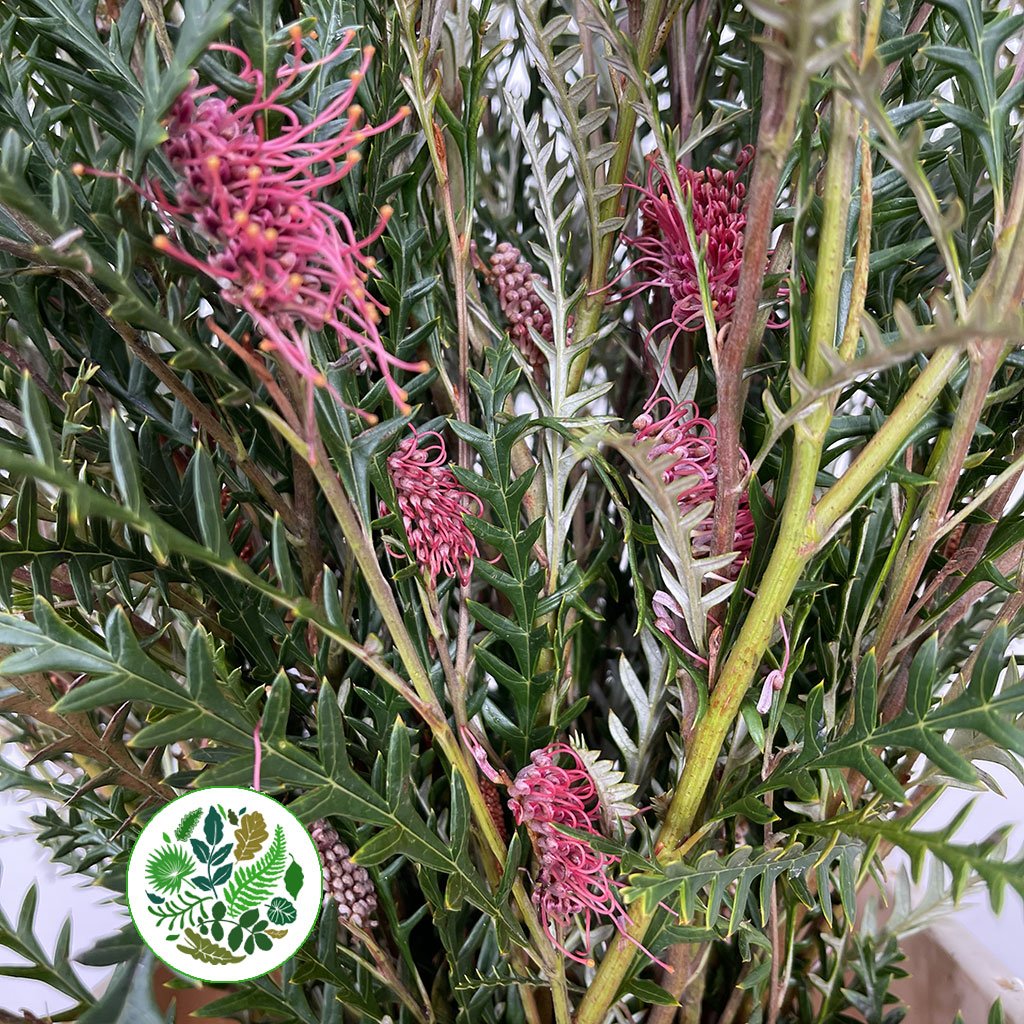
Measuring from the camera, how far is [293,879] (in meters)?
0.21

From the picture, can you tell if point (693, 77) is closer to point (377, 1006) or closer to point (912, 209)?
point (912, 209)

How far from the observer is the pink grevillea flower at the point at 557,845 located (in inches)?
9.0

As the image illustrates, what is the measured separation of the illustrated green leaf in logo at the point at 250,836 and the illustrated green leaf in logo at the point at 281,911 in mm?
12

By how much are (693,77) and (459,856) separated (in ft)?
0.74

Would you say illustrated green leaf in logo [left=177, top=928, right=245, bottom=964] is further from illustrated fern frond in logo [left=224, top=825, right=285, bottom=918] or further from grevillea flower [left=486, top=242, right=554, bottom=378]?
grevillea flower [left=486, top=242, right=554, bottom=378]

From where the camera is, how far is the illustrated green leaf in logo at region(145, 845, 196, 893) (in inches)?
8.0

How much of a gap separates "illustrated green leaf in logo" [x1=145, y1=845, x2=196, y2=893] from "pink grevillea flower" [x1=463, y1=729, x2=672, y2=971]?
0.23 feet

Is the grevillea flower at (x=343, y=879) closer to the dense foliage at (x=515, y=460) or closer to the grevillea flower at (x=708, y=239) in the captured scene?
the dense foliage at (x=515, y=460)

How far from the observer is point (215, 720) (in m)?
0.18

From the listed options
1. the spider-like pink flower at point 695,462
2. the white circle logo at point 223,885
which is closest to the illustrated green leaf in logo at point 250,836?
the white circle logo at point 223,885

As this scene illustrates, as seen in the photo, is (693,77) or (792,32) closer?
(792,32)

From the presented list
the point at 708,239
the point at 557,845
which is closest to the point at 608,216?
the point at 708,239

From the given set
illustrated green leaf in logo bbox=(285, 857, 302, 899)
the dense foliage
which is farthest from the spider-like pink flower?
illustrated green leaf in logo bbox=(285, 857, 302, 899)

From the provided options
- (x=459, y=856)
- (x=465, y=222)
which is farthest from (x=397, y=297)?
(x=459, y=856)
